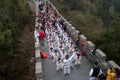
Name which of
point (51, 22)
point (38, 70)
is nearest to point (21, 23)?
point (51, 22)

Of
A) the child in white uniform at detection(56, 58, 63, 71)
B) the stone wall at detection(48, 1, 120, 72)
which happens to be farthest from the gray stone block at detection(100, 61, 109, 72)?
the child in white uniform at detection(56, 58, 63, 71)

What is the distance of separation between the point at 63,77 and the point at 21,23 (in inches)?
621

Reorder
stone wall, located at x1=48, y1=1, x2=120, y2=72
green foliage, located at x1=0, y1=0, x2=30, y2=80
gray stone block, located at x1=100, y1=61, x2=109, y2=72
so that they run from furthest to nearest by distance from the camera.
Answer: green foliage, located at x1=0, y1=0, x2=30, y2=80, gray stone block, located at x1=100, y1=61, x2=109, y2=72, stone wall, located at x1=48, y1=1, x2=120, y2=72

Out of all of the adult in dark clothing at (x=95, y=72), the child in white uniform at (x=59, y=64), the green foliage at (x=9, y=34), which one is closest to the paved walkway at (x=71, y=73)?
the child in white uniform at (x=59, y=64)

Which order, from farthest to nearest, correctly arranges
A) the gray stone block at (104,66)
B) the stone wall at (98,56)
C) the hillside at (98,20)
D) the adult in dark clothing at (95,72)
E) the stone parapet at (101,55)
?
the hillside at (98,20) → the stone parapet at (101,55) → the gray stone block at (104,66) → the stone wall at (98,56) → the adult in dark clothing at (95,72)

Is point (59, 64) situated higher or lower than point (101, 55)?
lower

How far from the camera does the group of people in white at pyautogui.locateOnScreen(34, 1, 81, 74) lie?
12312 millimetres

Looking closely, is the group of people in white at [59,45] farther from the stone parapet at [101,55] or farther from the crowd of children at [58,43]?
the stone parapet at [101,55]

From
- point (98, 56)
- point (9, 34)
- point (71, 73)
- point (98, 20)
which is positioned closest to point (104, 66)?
point (98, 56)

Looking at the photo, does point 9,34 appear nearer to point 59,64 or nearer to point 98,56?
point 59,64

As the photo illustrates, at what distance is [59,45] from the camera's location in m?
14.6

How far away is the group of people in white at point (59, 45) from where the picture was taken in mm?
12312

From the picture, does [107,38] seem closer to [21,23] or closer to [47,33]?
[47,33]

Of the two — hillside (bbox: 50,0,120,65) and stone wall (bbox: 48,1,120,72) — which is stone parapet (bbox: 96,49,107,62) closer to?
stone wall (bbox: 48,1,120,72)
